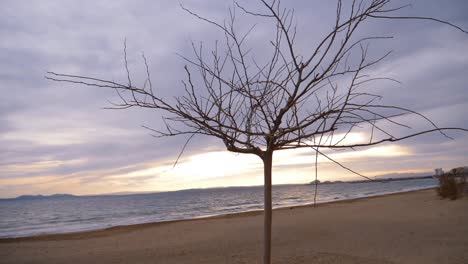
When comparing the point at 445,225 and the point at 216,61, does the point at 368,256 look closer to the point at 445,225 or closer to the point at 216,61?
the point at 445,225

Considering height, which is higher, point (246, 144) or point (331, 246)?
point (246, 144)

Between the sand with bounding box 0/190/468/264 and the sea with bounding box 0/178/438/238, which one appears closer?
the sand with bounding box 0/190/468/264

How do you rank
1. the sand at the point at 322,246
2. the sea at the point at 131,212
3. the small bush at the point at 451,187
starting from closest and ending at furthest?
the sand at the point at 322,246 → the small bush at the point at 451,187 → the sea at the point at 131,212

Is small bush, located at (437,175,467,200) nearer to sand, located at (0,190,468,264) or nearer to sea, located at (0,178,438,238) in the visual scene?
sand, located at (0,190,468,264)

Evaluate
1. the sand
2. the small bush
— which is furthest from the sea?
the small bush

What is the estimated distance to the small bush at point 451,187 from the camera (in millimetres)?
19469

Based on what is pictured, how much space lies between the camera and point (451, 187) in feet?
64.7

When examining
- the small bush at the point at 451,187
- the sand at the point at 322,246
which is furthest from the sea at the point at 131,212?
→ the small bush at the point at 451,187

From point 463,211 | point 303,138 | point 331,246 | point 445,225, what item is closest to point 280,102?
point 303,138

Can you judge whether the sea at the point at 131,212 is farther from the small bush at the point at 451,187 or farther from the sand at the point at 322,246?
the small bush at the point at 451,187

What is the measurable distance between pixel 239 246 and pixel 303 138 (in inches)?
312

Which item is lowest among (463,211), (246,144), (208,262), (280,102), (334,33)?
(208,262)

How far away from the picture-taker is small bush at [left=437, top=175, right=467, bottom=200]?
63.9ft

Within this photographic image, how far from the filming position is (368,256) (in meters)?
7.82
